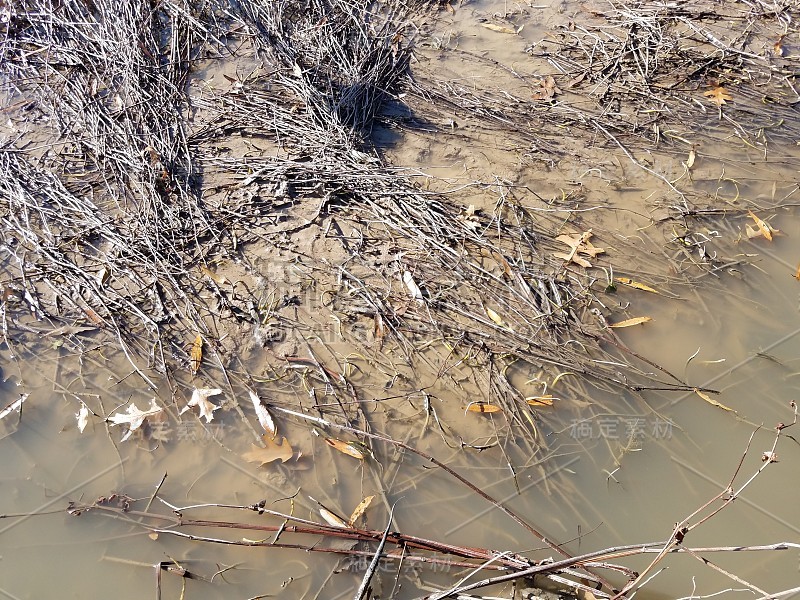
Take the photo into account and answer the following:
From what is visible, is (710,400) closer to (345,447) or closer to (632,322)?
(632,322)

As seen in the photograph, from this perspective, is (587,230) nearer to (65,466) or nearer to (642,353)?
(642,353)

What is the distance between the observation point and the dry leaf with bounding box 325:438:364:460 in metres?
2.74

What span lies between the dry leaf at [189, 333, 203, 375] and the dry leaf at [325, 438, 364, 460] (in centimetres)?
73

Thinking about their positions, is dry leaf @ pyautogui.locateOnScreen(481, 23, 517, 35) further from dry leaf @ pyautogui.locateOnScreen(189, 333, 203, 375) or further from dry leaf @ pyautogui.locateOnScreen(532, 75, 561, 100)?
dry leaf @ pyautogui.locateOnScreen(189, 333, 203, 375)

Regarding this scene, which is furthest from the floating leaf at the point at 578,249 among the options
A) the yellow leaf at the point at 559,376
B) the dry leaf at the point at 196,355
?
the dry leaf at the point at 196,355

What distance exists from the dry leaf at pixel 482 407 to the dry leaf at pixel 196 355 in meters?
1.26

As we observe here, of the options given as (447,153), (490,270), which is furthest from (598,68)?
(490,270)

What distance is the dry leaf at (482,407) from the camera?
2.84m

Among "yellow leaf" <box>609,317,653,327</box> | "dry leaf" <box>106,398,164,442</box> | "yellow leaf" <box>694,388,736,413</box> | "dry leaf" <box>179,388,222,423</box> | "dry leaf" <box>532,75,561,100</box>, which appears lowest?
"dry leaf" <box>106,398,164,442</box>

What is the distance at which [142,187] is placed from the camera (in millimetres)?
3666

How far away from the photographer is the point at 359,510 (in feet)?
8.55

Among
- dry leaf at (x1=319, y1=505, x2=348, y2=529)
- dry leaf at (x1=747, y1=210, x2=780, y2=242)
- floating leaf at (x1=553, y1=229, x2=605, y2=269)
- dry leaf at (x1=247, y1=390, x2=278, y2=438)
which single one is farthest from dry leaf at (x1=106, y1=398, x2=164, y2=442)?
dry leaf at (x1=747, y1=210, x2=780, y2=242)

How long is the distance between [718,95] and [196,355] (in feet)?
11.9

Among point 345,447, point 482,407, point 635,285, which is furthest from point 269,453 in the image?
point 635,285
